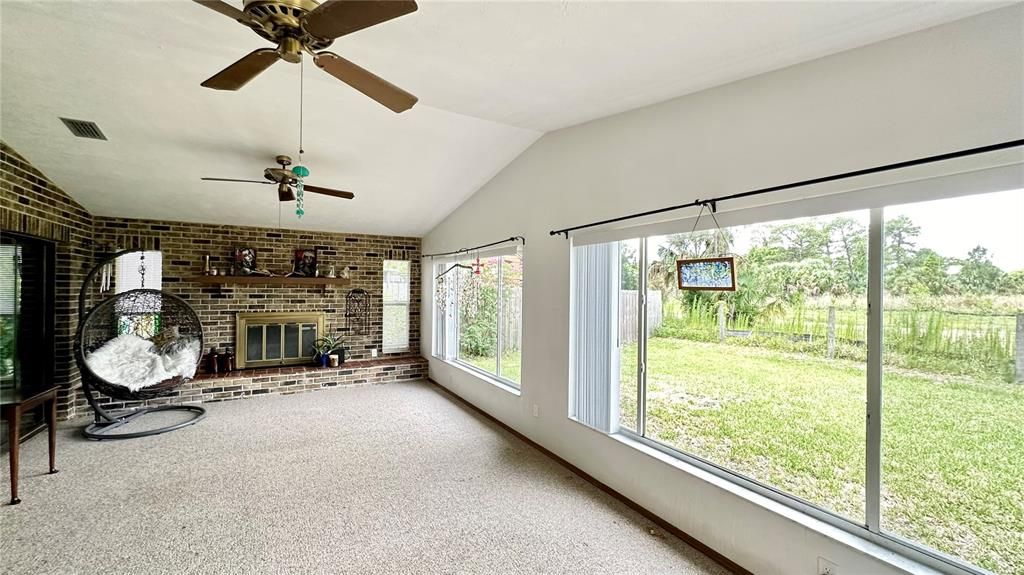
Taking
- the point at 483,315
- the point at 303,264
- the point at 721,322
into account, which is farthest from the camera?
the point at 303,264

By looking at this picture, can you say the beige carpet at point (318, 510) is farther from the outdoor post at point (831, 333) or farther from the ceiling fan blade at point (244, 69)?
the ceiling fan blade at point (244, 69)

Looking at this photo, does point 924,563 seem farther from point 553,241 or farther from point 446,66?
point 446,66

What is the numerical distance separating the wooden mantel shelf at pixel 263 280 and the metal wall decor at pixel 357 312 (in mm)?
631

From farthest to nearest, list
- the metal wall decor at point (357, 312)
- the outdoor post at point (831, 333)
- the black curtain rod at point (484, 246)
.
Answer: the metal wall decor at point (357, 312) → the black curtain rod at point (484, 246) → the outdoor post at point (831, 333)

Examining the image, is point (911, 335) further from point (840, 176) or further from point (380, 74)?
point (380, 74)

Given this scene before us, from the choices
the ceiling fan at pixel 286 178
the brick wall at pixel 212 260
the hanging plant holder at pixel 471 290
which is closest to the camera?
the ceiling fan at pixel 286 178

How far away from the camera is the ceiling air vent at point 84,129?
3.00 metres

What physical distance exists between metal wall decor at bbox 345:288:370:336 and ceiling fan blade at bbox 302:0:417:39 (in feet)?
17.0

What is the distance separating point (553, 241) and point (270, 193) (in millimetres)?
3373

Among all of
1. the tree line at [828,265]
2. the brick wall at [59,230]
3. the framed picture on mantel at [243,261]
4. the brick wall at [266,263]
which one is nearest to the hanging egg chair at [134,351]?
the brick wall at [59,230]

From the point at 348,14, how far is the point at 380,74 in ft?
3.59

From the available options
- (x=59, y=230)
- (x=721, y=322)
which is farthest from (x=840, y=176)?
(x=59, y=230)

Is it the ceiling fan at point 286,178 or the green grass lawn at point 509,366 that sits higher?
the ceiling fan at point 286,178

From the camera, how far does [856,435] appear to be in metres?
1.81
